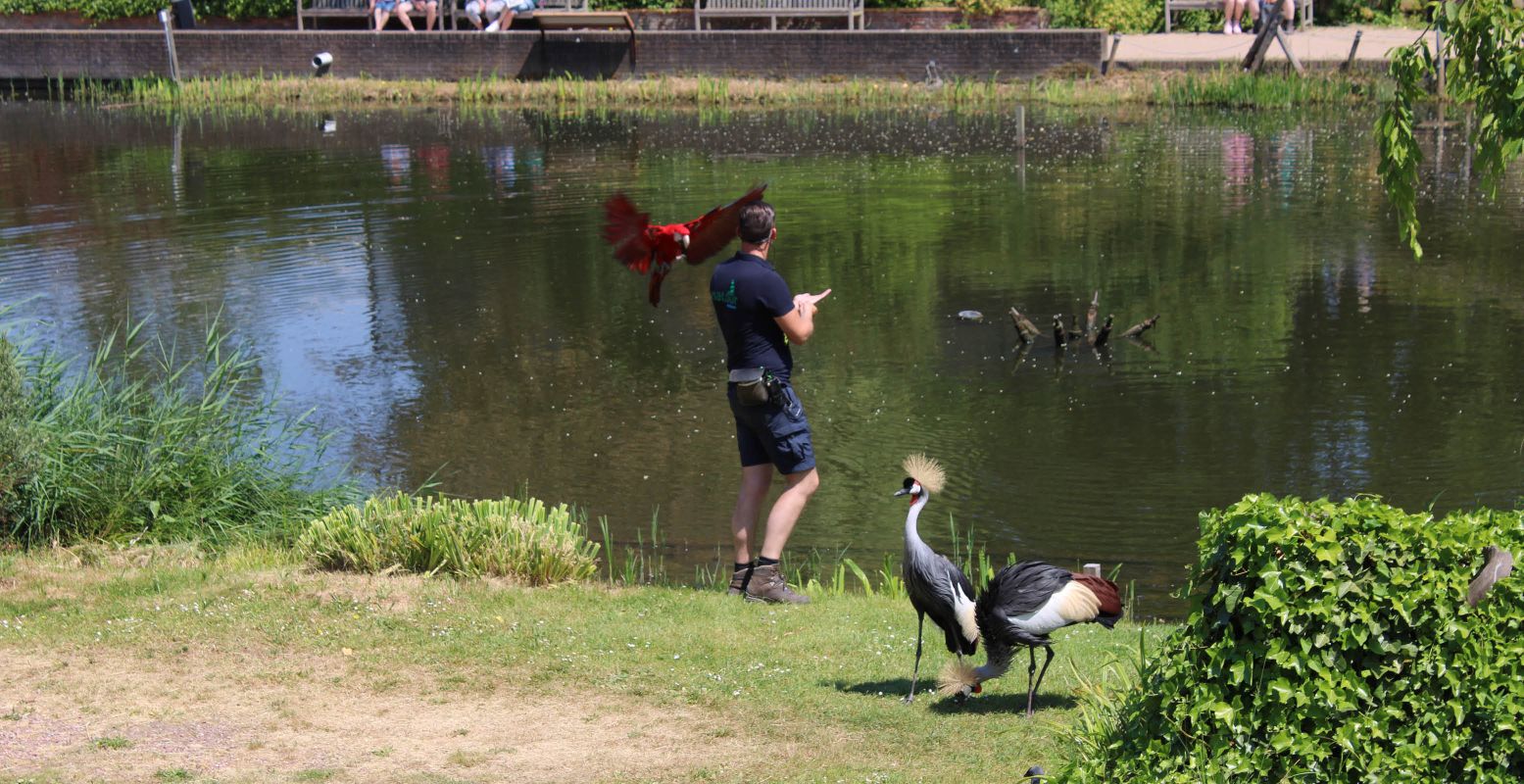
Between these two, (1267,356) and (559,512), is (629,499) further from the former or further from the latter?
(1267,356)

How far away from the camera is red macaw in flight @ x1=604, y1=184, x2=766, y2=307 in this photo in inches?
342

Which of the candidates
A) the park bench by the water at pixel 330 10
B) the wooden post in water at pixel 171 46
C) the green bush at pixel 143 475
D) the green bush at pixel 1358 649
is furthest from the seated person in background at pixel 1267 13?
the green bush at pixel 1358 649

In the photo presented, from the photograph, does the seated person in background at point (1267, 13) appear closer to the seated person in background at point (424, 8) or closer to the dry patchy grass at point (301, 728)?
the seated person in background at point (424, 8)

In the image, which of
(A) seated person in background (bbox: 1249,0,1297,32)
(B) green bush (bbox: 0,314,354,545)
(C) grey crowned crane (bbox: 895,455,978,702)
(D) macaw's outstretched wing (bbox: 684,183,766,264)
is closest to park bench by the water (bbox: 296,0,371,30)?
(A) seated person in background (bbox: 1249,0,1297,32)

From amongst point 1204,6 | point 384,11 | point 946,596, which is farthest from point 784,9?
point 946,596

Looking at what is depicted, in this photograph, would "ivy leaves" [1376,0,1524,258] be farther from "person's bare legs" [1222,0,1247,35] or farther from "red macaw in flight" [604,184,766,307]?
→ "person's bare legs" [1222,0,1247,35]

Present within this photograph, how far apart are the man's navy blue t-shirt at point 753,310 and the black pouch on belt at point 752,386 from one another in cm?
4

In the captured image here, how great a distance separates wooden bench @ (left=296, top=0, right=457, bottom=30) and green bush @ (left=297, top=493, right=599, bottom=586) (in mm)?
34711

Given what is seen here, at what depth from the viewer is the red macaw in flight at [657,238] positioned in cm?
869

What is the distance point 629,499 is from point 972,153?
59.2 feet

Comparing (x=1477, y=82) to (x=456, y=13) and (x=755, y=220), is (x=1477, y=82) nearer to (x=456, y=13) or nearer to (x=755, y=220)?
(x=755, y=220)

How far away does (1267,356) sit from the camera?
14211 millimetres

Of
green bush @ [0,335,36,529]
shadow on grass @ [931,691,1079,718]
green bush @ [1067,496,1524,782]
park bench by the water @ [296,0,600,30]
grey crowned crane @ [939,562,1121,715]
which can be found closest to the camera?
green bush @ [1067,496,1524,782]

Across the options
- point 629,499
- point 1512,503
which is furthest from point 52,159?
point 1512,503
